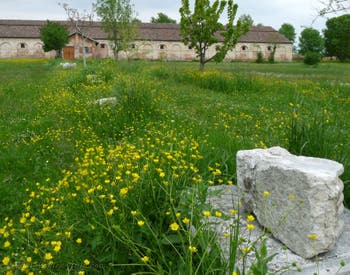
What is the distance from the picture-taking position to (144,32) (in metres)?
56.9

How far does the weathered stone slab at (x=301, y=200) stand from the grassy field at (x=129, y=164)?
37 centimetres

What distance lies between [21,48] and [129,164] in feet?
190

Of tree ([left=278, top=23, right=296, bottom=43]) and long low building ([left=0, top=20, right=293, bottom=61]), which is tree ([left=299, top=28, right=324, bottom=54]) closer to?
tree ([left=278, top=23, right=296, bottom=43])

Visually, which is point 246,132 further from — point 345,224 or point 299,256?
point 299,256

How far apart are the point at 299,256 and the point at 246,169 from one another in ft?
2.52

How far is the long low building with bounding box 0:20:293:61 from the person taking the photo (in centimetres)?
5072

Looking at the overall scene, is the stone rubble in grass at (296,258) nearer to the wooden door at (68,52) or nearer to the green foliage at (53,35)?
the green foliage at (53,35)

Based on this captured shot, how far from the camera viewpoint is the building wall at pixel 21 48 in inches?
2068

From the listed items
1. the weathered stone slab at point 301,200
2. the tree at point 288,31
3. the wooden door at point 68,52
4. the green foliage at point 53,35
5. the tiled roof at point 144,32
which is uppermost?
the tree at point 288,31

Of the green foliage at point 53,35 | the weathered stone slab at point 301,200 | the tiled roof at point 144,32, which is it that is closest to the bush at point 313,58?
the tiled roof at point 144,32

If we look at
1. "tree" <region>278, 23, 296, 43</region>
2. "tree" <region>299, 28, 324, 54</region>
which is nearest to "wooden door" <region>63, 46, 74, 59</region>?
"tree" <region>299, 28, 324, 54</region>

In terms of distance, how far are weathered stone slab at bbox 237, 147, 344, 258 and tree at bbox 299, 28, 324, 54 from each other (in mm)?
74889

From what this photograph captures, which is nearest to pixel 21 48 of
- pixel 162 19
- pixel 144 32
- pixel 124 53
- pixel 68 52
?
pixel 68 52

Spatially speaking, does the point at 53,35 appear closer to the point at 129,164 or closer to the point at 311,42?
the point at 129,164
